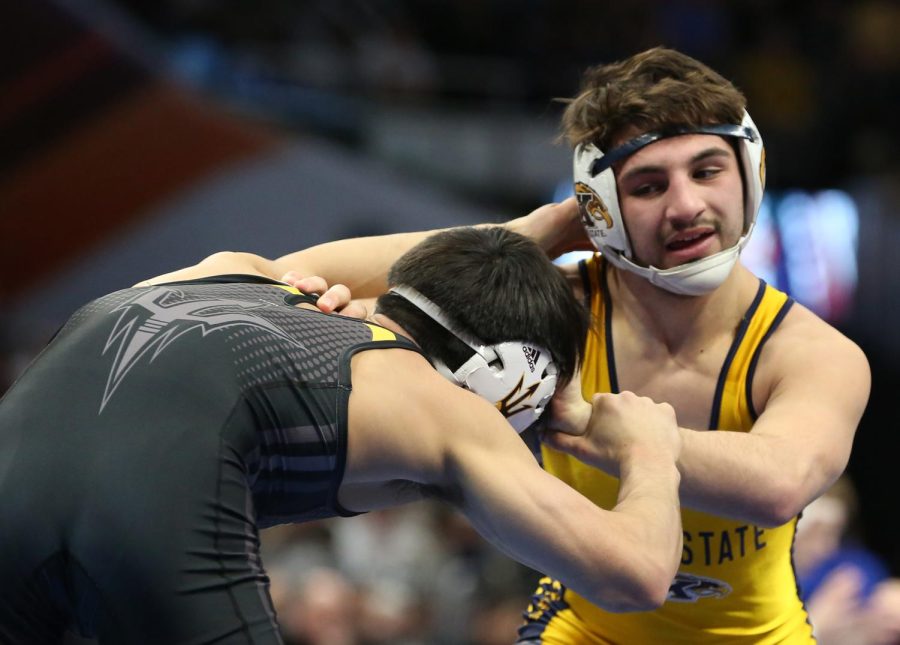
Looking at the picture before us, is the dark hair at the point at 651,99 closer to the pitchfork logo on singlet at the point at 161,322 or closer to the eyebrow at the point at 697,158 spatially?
the eyebrow at the point at 697,158

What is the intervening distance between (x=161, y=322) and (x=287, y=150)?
692 cm

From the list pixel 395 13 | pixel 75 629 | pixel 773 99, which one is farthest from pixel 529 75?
pixel 75 629

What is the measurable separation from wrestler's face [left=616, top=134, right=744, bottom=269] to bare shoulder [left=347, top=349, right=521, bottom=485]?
96 cm

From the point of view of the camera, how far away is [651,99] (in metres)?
3.24

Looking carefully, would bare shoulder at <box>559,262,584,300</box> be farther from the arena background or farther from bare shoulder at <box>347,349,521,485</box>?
the arena background

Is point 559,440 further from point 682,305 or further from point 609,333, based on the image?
point 682,305

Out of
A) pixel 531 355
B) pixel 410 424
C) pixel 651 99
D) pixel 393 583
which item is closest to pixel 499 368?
pixel 531 355

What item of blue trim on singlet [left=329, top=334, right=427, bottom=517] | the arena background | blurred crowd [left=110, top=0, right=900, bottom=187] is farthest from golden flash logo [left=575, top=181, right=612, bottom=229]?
blurred crowd [left=110, top=0, right=900, bottom=187]

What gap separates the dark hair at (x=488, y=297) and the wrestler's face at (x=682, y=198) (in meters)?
0.47

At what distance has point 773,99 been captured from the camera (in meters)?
11.0

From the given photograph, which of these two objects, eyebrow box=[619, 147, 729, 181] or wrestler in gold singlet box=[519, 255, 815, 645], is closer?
eyebrow box=[619, 147, 729, 181]

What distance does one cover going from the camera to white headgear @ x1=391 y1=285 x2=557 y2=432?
268 centimetres

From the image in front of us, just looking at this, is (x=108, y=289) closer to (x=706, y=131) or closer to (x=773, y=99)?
(x=773, y=99)

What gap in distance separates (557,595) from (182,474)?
1700 millimetres
